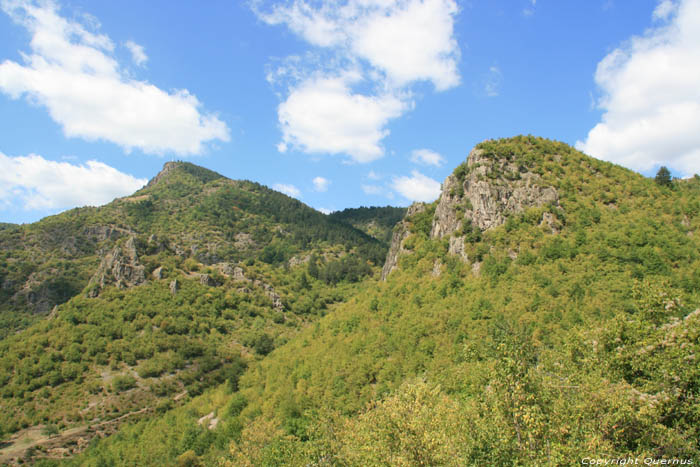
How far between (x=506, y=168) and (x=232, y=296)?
9323 centimetres

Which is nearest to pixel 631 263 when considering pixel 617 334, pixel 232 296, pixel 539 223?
pixel 539 223

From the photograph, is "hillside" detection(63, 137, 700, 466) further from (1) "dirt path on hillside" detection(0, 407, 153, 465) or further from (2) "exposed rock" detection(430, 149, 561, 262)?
(1) "dirt path on hillside" detection(0, 407, 153, 465)

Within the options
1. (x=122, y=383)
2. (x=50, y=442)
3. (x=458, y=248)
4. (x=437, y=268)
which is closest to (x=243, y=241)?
(x=122, y=383)

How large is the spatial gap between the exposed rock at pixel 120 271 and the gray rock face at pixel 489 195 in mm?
88421

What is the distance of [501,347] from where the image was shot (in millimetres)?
21797

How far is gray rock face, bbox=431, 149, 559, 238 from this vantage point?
2383 inches

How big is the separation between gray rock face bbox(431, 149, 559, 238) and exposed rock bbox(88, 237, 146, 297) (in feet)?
290

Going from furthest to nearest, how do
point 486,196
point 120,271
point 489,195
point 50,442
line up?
1. point 120,271
2. point 50,442
3. point 486,196
4. point 489,195

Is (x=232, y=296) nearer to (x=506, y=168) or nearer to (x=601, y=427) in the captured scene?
(x=506, y=168)

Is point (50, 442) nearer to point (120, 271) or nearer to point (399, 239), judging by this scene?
point (120, 271)

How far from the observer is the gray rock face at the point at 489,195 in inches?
2383

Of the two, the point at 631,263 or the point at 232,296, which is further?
the point at 232,296

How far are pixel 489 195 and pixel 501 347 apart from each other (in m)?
44.6

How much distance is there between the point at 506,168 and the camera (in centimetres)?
6494
